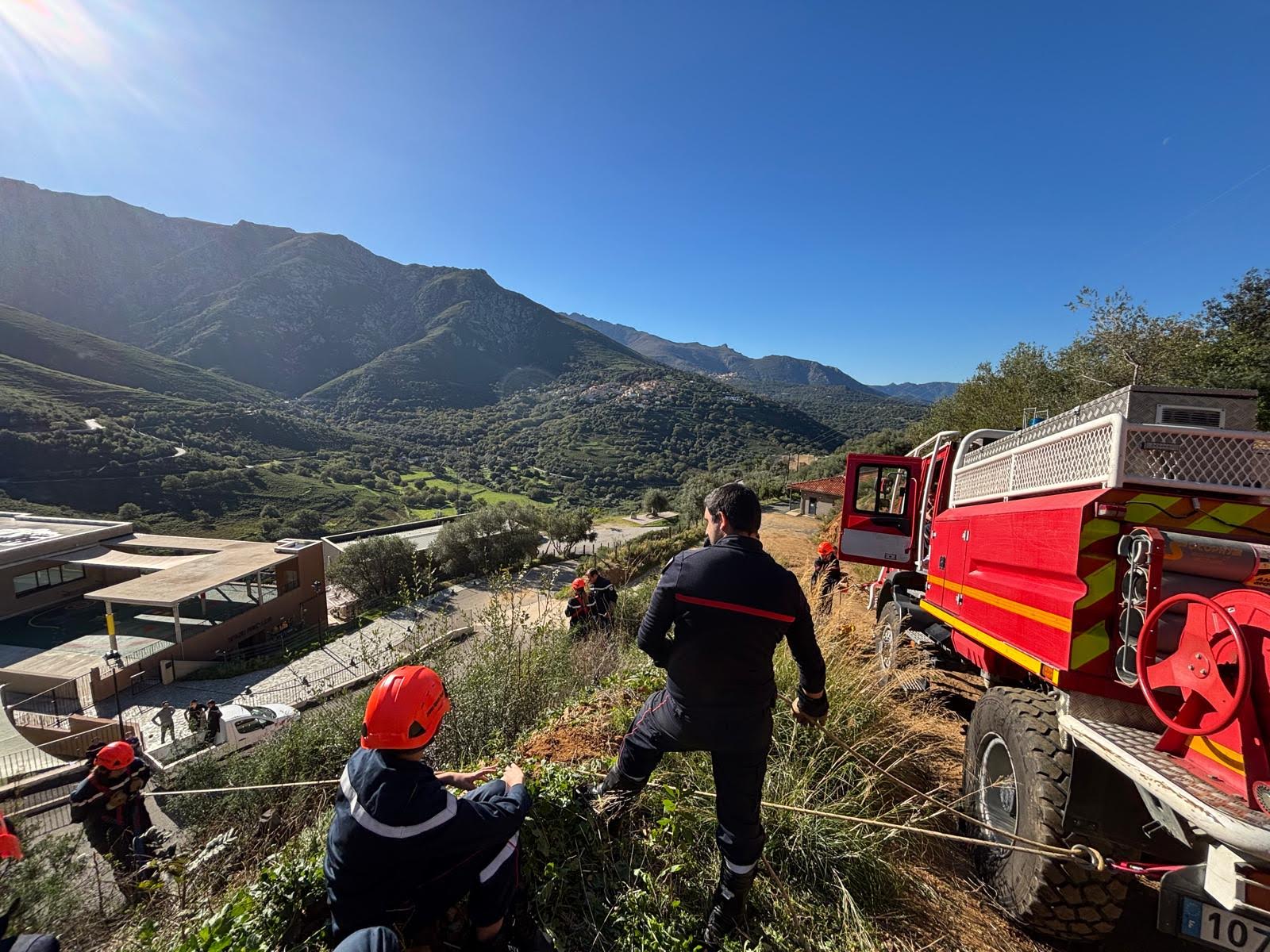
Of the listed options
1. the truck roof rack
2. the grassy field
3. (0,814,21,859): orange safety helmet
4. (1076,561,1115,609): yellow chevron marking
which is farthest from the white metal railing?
the grassy field

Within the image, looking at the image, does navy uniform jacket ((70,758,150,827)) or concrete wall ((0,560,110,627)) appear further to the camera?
concrete wall ((0,560,110,627))

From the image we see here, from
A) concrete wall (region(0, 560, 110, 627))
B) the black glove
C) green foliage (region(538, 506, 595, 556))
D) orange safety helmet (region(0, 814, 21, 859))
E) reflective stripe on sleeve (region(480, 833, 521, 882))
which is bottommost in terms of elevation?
concrete wall (region(0, 560, 110, 627))

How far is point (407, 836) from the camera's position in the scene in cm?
171

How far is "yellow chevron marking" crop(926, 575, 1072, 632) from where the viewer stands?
2.45 m

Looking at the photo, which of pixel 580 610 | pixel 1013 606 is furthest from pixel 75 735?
pixel 1013 606

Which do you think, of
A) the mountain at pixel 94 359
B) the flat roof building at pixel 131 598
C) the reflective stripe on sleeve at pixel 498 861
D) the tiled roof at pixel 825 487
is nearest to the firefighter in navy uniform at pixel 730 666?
the reflective stripe on sleeve at pixel 498 861

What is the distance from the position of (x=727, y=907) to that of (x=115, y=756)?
541 cm

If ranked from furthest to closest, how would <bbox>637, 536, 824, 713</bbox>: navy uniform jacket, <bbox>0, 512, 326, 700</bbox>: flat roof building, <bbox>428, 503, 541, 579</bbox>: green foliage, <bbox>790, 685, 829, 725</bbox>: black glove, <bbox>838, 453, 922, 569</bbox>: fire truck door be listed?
<bbox>428, 503, 541, 579</bbox>: green foliage < <bbox>0, 512, 326, 700</bbox>: flat roof building < <bbox>838, 453, 922, 569</bbox>: fire truck door < <bbox>790, 685, 829, 725</bbox>: black glove < <bbox>637, 536, 824, 713</bbox>: navy uniform jacket

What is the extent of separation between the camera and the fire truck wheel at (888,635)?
5.03 m

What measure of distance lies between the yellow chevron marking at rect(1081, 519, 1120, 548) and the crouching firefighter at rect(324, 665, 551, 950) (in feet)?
9.45

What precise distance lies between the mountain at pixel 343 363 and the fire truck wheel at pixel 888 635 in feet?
233

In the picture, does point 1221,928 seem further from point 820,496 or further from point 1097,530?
point 820,496

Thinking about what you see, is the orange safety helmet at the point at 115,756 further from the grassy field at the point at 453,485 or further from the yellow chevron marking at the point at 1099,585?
the grassy field at the point at 453,485

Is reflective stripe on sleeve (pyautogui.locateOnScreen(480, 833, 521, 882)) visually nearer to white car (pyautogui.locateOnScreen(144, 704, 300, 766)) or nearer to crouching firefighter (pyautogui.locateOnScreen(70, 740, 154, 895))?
crouching firefighter (pyautogui.locateOnScreen(70, 740, 154, 895))
